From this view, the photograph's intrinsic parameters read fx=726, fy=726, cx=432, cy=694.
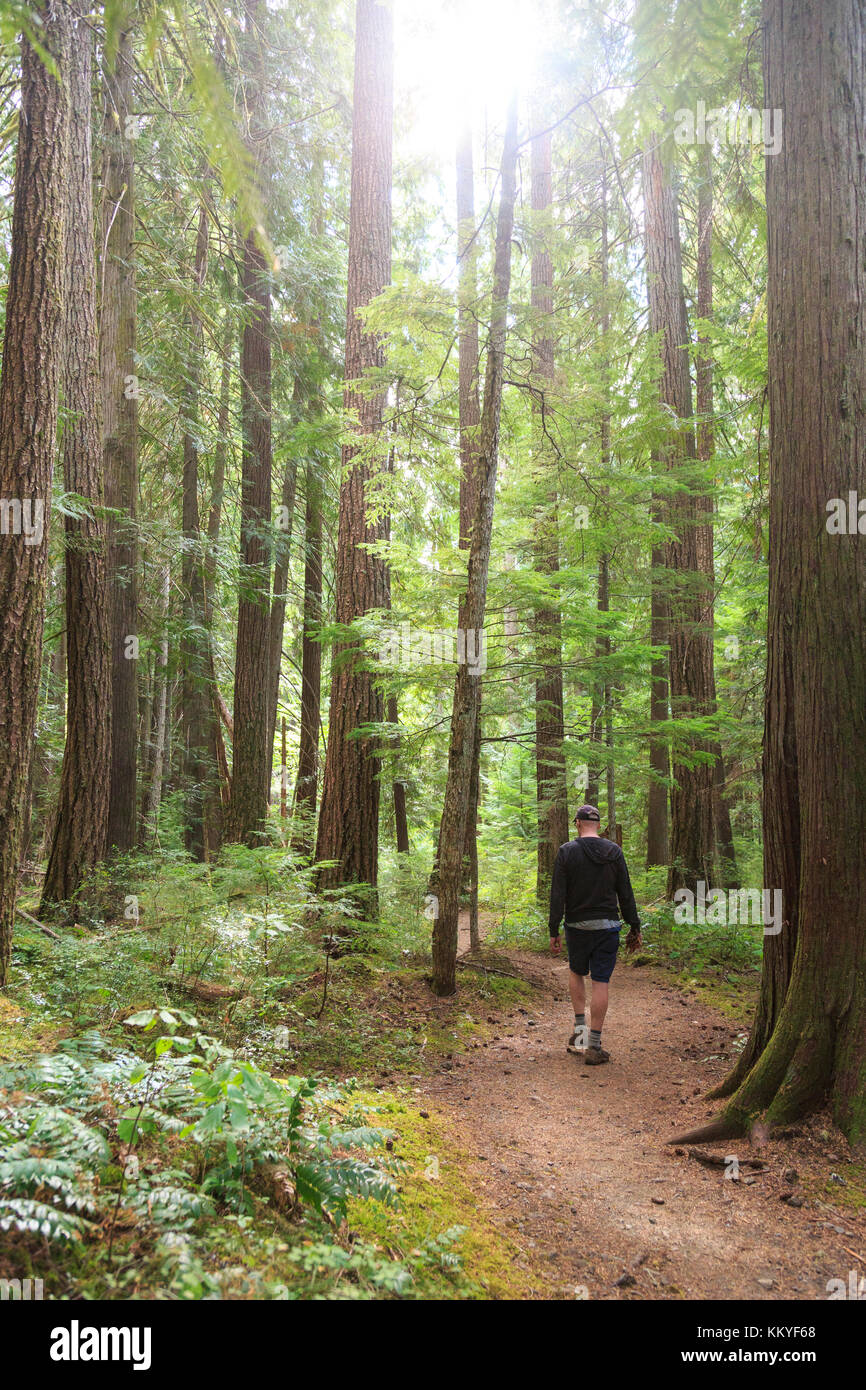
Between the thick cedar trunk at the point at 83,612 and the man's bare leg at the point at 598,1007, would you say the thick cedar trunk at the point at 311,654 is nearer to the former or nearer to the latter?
the thick cedar trunk at the point at 83,612

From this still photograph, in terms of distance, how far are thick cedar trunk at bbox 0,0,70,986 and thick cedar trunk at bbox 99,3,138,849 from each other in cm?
535

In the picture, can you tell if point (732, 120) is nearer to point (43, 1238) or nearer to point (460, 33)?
point (460, 33)

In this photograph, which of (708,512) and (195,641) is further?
(195,641)

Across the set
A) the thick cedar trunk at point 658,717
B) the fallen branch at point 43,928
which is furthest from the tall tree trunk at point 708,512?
the fallen branch at point 43,928

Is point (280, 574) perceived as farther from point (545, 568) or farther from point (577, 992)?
Result: point (577, 992)

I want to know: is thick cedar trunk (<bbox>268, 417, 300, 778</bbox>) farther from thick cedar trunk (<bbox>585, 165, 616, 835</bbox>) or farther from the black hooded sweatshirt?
the black hooded sweatshirt

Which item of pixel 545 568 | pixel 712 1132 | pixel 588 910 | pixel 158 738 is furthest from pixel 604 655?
pixel 158 738

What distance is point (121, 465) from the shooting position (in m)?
11.3

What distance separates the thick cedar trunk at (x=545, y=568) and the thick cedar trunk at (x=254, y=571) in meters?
4.79

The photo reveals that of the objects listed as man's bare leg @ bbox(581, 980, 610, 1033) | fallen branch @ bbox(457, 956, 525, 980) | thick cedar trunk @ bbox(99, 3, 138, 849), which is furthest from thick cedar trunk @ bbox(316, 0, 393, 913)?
thick cedar trunk @ bbox(99, 3, 138, 849)

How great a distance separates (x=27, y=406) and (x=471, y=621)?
4.15 meters

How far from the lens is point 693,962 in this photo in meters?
9.61

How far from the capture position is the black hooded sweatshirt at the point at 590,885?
22.4 ft

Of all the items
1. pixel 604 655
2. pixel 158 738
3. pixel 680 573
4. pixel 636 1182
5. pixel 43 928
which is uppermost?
pixel 680 573
